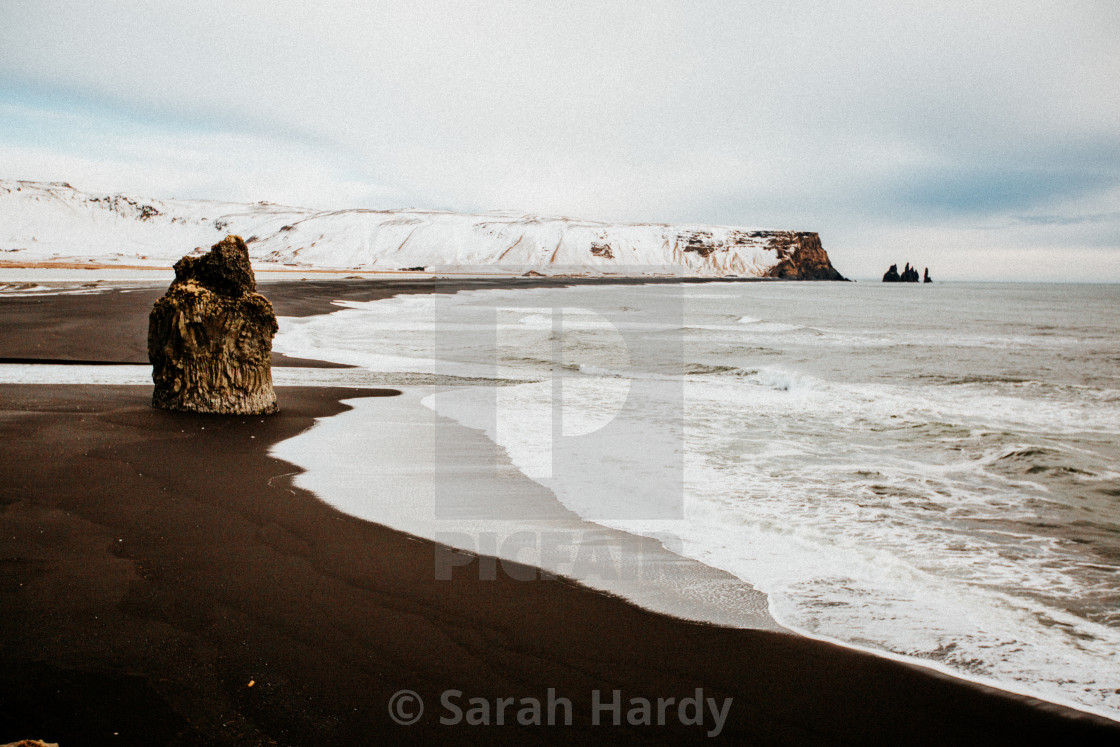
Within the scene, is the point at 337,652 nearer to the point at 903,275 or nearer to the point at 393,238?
the point at 393,238

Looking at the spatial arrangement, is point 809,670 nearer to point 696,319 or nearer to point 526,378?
point 526,378

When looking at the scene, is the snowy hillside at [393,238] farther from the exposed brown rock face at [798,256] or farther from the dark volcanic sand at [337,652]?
the dark volcanic sand at [337,652]

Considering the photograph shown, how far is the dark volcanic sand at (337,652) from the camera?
2.23 meters

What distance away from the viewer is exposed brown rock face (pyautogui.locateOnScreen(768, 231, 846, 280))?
17250 centimetres

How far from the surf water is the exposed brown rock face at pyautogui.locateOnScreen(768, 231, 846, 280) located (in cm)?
16544

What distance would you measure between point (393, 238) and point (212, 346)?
523 feet

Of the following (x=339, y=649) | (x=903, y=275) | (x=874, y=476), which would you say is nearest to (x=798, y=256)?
(x=903, y=275)

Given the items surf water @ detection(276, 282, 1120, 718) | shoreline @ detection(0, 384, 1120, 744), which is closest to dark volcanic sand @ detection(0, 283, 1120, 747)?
shoreline @ detection(0, 384, 1120, 744)

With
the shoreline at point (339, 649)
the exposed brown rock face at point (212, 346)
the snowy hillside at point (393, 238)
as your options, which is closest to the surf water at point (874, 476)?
the shoreline at point (339, 649)

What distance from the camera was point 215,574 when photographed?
10.6ft

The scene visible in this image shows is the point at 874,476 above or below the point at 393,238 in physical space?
below

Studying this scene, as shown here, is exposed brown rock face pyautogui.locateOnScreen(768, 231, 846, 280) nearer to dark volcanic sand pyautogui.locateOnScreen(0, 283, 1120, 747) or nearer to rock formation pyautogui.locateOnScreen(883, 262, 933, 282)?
rock formation pyautogui.locateOnScreen(883, 262, 933, 282)

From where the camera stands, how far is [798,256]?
6895 inches

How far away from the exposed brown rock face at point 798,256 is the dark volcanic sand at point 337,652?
584 ft
